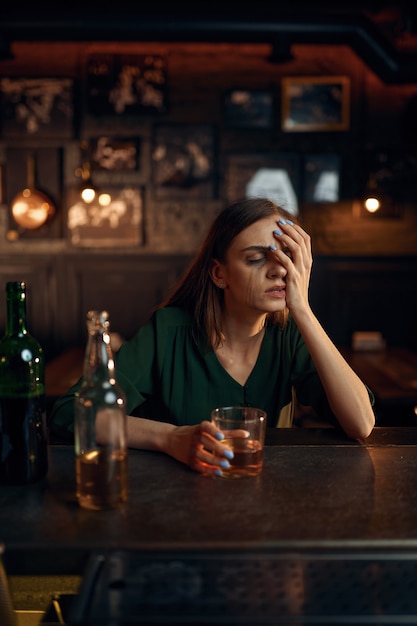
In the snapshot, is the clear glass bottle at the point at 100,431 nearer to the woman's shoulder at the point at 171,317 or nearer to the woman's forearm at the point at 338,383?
the woman's forearm at the point at 338,383

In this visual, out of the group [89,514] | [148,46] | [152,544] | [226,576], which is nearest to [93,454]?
[89,514]

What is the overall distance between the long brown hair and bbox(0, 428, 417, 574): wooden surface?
616 mm

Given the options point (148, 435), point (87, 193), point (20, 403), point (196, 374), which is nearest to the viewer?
point (20, 403)

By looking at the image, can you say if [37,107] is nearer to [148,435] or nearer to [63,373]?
[63,373]

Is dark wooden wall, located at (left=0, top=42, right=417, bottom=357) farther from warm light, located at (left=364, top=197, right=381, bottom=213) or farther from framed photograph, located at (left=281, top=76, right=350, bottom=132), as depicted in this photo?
warm light, located at (left=364, top=197, right=381, bottom=213)

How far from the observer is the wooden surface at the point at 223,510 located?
847mm

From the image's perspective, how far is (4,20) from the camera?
3281 mm

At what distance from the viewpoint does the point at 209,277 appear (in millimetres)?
1829

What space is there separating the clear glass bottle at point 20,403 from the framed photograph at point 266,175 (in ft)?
10.3

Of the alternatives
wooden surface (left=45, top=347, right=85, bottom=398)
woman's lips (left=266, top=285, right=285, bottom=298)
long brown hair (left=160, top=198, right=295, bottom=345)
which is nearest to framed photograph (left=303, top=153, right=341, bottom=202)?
wooden surface (left=45, top=347, right=85, bottom=398)

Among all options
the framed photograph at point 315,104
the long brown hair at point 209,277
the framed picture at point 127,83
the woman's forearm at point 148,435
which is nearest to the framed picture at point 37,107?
the framed picture at point 127,83

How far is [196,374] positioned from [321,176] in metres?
2.69

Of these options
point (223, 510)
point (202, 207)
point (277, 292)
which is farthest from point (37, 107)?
point (223, 510)

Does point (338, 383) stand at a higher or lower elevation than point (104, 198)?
lower
